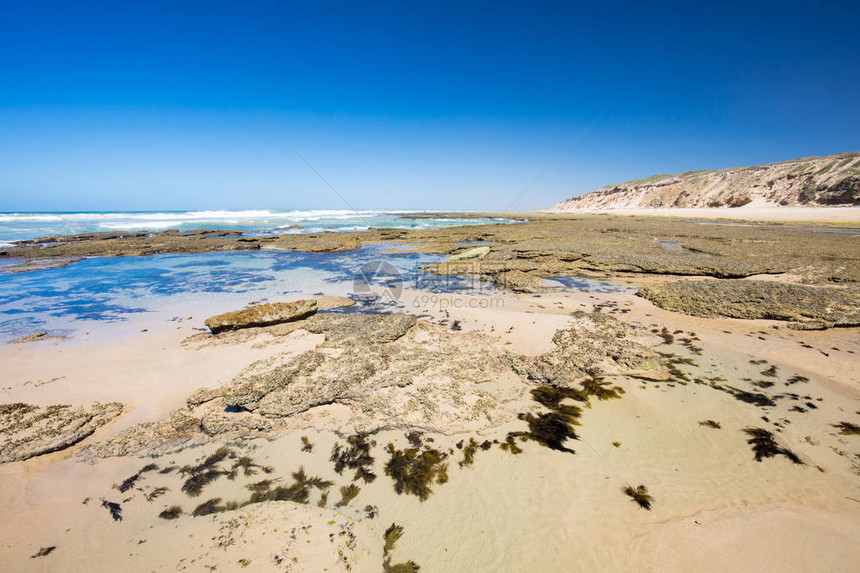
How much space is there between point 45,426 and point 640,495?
6.81m

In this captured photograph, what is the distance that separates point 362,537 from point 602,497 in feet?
7.31

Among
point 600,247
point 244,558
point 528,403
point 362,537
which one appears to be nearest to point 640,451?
point 528,403

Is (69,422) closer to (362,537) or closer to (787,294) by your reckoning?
(362,537)

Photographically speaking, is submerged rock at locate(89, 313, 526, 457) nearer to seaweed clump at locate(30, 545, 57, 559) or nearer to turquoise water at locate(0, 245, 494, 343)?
seaweed clump at locate(30, 545, 57, 559)

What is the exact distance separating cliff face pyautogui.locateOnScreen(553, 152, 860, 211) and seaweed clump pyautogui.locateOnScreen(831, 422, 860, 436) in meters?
55.9

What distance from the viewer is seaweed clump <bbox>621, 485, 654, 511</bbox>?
2.89 meters

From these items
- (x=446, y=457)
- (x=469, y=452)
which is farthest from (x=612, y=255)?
(x=446, y=457)

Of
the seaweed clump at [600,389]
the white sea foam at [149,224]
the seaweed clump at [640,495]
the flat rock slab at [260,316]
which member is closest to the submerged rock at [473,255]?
the flat rock slab at [260,316]

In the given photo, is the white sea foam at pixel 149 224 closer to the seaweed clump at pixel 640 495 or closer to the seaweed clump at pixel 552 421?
the seaweed clump at pixel 552 421

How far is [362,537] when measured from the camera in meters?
2.68

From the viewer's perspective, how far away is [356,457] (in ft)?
11.5

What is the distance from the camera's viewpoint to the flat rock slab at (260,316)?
22.0ft

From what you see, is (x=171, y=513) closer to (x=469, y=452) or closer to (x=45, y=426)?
(x=45, y=426)

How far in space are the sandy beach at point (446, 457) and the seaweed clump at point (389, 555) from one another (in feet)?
0.05
